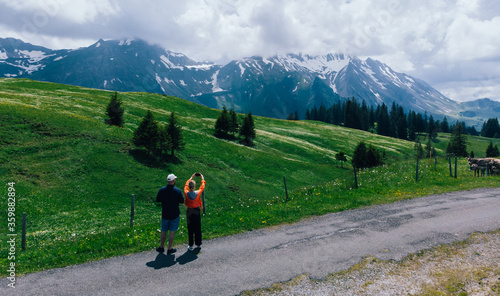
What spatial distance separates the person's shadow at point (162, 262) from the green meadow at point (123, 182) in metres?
1.47

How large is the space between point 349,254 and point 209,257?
6092 millimetres

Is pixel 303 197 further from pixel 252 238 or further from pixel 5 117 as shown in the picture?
pixel 5 117

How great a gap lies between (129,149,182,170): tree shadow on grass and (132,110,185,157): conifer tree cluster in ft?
3.33

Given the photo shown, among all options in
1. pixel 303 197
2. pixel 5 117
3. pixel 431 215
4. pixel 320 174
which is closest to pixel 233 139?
pixel 320 174

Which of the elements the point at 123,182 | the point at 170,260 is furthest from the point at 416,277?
the point at 123,182

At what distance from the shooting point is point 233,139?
7244cm

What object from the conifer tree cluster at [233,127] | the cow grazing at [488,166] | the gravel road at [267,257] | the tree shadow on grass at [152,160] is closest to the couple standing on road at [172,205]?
the gravel road at [267,257]

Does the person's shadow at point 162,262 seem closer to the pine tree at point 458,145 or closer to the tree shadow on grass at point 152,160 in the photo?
the tree shadow on grass at point 152,160

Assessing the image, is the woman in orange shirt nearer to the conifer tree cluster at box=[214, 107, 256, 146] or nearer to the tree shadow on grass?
the tree shadow on grass

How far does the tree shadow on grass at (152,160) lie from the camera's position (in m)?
41.8

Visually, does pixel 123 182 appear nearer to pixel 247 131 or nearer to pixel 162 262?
pixel 162 262

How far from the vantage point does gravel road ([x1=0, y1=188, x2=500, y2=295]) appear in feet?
31.1

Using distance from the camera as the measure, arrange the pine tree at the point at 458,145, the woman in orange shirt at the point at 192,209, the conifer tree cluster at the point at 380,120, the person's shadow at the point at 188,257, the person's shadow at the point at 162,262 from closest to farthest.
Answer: the person's shadow at the point at 162,262 < the person's shadow at the point at 188,257 < the woman in orange shirt at the point at 192,209 < the pine tree at the point at 458,145 < the conifer tree cluster at the point at 380,120

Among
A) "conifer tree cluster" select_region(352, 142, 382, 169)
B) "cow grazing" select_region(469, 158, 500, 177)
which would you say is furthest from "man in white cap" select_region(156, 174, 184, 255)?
"conifer tree cluster" select_region(352, 142, 382, 169)
